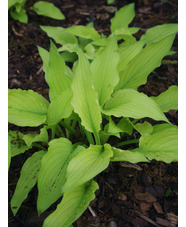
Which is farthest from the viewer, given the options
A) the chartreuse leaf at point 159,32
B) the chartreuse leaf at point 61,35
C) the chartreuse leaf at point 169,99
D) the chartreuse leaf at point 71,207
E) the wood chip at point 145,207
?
the chartreuse leaf at point 61,35

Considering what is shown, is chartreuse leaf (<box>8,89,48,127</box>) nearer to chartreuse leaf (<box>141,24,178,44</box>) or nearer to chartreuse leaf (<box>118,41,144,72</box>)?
chartreuse leaf (<box>118,41,144,72</box>)

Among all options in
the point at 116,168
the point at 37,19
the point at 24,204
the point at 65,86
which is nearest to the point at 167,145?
the point at 116,168

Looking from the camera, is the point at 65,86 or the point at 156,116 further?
the point at 65,86

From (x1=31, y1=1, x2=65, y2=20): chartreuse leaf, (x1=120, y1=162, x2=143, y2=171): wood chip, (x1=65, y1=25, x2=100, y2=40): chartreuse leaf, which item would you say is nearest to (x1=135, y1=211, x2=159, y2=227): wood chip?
(x1=120, y1=162, x2=143, y2=171): wood chip

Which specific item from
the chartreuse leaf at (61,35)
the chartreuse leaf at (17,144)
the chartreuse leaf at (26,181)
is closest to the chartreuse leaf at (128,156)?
the chartreuse leaf at (26,181)

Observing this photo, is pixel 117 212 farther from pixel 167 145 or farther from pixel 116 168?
pixel 167 145

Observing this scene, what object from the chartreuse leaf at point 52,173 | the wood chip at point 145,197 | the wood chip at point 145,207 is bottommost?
the wood chip at point 145,207

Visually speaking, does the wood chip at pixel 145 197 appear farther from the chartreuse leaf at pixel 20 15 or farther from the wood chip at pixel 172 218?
the chartreuse leaf at pixel 20 15
